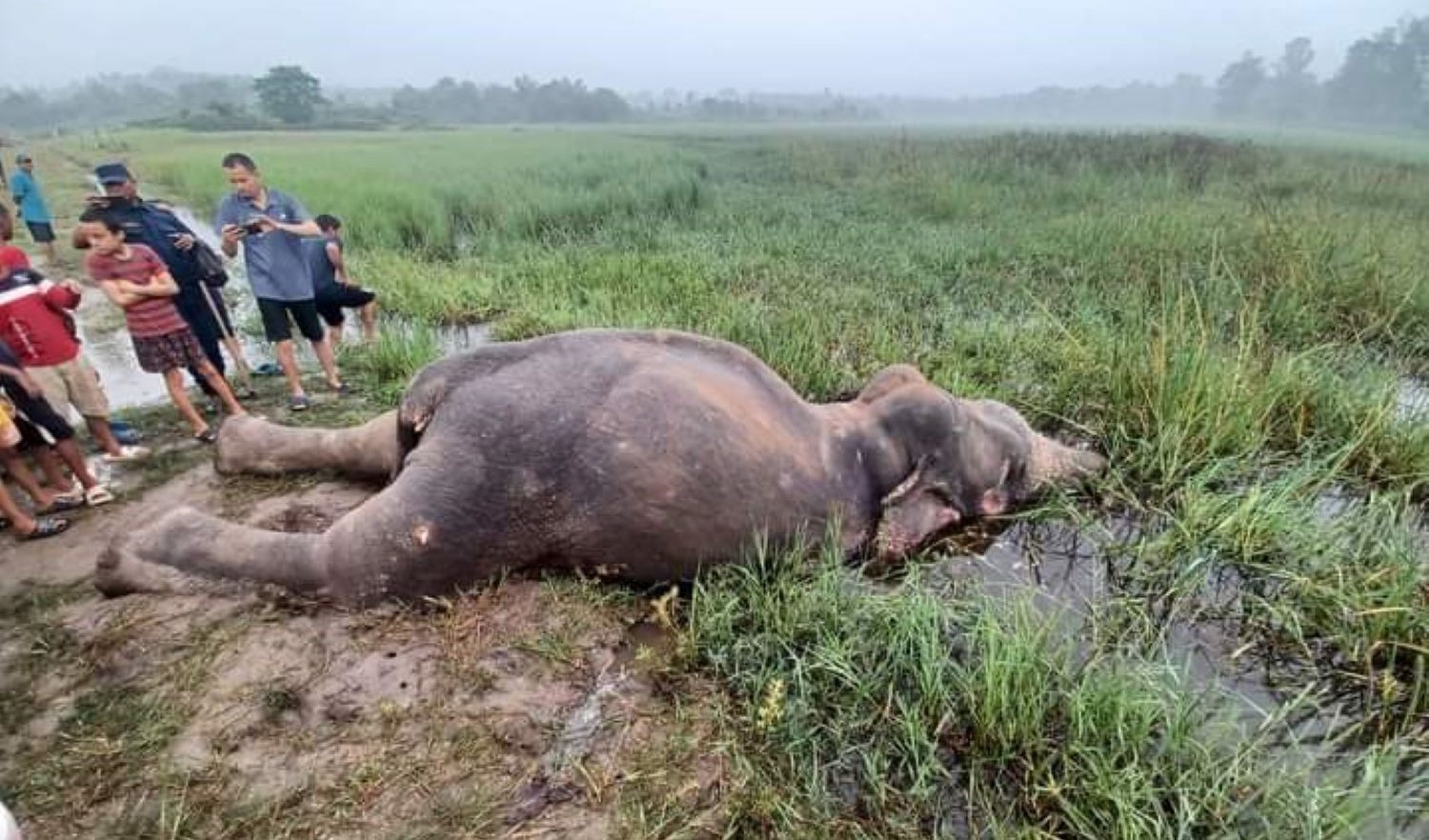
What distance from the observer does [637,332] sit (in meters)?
2.93

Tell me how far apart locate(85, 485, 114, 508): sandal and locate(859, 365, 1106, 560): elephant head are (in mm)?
3546

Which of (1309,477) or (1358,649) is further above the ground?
(1309,477)

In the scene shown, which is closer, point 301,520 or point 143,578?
point 143,578

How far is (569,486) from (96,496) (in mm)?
2557

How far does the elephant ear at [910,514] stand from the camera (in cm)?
304

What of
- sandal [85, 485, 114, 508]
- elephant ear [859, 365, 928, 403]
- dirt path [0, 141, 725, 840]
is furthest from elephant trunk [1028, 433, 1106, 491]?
sandal [85, 485, 114, 508]

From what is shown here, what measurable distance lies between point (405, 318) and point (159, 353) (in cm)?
269

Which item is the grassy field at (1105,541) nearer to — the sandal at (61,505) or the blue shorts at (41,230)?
the sandal at (61,505)

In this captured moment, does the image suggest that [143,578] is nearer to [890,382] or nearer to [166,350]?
[166,350]

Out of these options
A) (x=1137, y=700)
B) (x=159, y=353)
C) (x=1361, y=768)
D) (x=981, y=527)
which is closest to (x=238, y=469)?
(x=159, y=353)

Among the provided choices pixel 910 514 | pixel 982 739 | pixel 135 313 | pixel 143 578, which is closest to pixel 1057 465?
pixel 910 514

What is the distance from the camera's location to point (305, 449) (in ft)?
11.7

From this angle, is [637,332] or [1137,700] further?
[637,332]

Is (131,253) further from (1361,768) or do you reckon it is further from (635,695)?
(1361,768)
